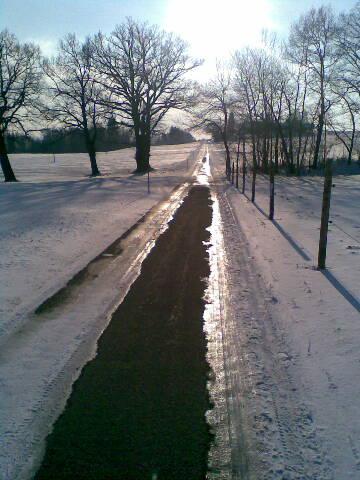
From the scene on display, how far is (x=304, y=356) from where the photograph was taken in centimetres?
394

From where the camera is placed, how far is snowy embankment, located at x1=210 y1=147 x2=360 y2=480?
2709 mm

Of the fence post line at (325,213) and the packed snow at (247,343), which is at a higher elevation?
the fence post line at (325,213)

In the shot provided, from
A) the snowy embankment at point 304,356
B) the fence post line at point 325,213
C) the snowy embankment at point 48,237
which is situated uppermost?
the fence post line at point 325,213

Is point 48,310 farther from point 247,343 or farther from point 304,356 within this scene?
point 304,356

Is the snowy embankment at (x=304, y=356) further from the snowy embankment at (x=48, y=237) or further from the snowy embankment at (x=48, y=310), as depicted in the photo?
the snowy embankment at (x=48, y=237)

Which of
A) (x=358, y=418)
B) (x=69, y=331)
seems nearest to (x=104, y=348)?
(x=69, y=331)

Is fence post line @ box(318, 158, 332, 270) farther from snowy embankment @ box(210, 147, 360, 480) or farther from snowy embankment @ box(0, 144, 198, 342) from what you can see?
snowy embankment @ box(0, 144, 198, 342)

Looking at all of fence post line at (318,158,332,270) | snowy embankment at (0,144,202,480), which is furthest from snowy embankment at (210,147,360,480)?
snowy embankment at (0,144,202,480)

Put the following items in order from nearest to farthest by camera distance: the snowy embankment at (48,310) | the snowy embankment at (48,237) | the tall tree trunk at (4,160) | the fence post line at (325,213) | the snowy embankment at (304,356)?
the snowy embankment at (304,356)
the snowy embankment at (48,310)
the snowy embankment at (48,237)
the fence post line at (325,213)
the tall tree trunk at (4,160)

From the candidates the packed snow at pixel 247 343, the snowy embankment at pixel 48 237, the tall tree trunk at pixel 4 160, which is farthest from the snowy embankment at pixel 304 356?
the tall tree trunk at pixel 4 160

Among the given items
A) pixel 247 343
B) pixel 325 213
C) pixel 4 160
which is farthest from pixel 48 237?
pixel 4 160

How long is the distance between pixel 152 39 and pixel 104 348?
3607 cm

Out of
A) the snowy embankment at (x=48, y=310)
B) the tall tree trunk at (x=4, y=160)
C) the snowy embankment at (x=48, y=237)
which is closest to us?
the snowy embankment at (x=48, y=310)

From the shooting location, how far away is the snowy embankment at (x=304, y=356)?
271 cm
